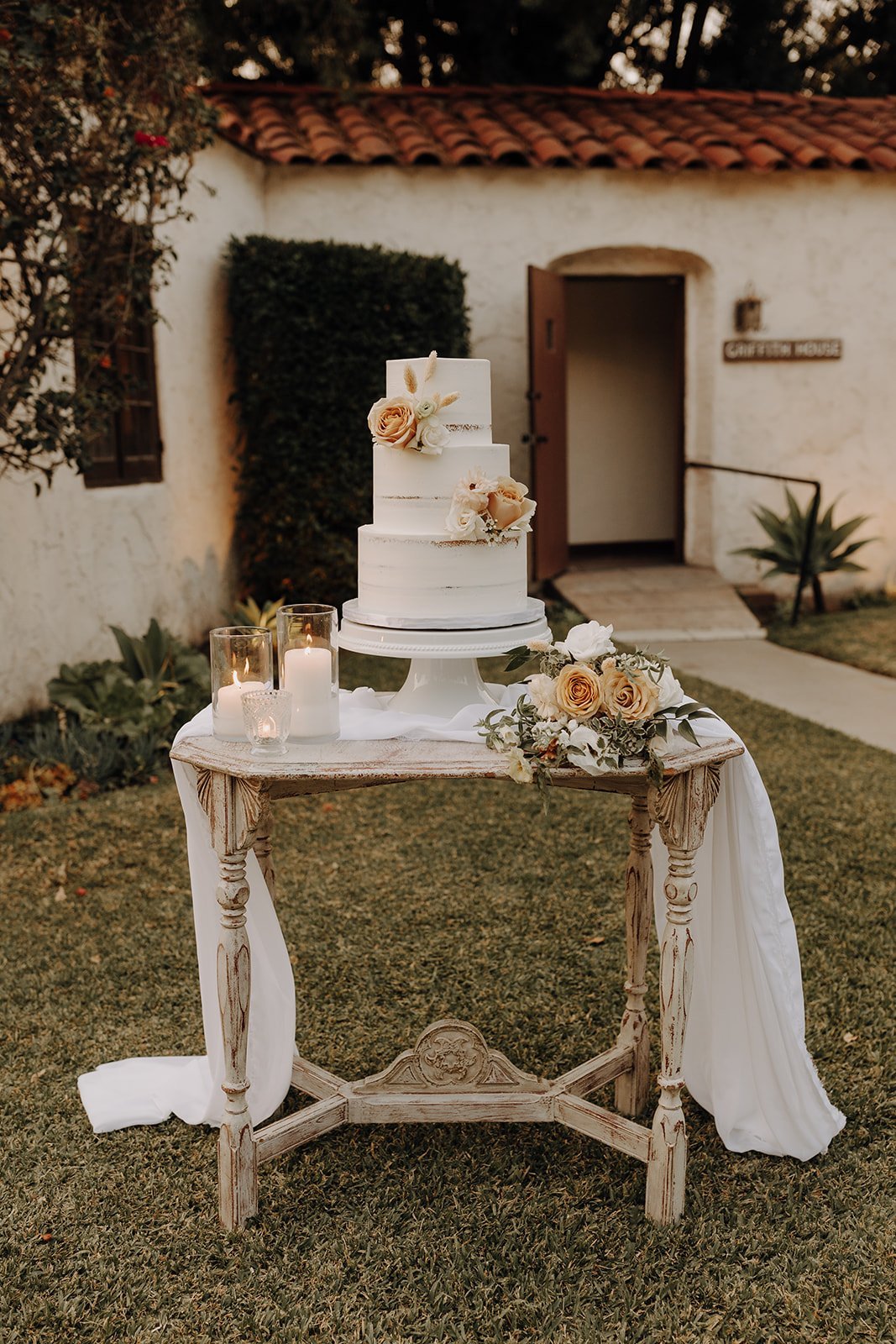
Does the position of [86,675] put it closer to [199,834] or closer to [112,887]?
[112,887]

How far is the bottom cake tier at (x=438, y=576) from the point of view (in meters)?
2.45

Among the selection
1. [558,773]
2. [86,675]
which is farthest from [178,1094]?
[86,675]

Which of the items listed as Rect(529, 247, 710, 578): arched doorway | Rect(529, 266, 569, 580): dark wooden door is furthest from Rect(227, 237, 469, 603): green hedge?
Rect(529, 247, 710, 578): arched doorway

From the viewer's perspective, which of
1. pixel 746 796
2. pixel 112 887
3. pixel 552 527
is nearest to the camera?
pixel 746 796

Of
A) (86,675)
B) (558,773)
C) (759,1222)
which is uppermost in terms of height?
(558,773)

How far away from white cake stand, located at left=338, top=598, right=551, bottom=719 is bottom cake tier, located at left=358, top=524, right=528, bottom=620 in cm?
4

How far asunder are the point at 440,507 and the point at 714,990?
125cm

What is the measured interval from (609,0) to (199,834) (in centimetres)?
1167

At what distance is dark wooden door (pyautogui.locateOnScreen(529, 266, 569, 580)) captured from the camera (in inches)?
350

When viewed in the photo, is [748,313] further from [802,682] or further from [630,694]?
[630,694]

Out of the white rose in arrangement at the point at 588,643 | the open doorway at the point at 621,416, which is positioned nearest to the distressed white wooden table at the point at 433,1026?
the white rose in arrangement at the point at 588,643

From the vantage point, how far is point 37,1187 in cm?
251

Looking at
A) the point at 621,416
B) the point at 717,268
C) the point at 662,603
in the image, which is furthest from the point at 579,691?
the point at 621,416

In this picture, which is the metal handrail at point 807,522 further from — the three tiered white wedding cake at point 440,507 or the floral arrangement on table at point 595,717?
the floral arrangement on table at point 595,717
